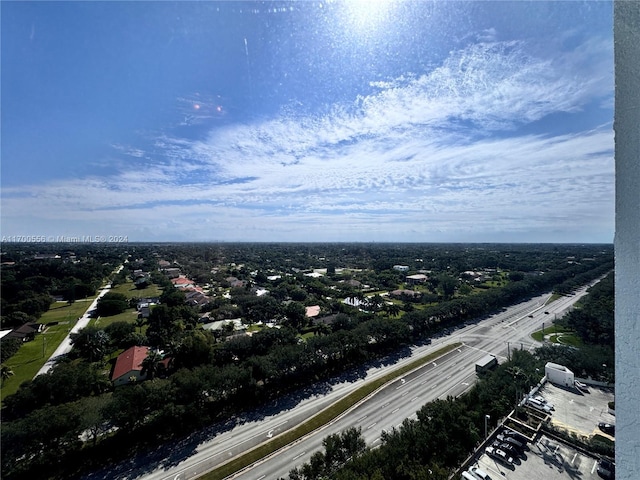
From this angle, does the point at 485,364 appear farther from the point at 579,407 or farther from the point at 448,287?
the point at 448,287

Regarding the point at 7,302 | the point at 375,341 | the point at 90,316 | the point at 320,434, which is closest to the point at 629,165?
the point at 320,434

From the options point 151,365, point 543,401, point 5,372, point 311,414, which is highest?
point 5,372

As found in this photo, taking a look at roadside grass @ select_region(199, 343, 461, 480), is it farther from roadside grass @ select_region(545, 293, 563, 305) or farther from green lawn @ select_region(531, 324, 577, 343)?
roadside grass @ select_region(545, 293, 563, 305)

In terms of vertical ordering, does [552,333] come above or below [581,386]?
below

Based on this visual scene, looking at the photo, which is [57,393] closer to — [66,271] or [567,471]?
[567,471]

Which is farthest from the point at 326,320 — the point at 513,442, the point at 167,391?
the point at 513,442

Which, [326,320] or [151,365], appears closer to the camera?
[151,365]

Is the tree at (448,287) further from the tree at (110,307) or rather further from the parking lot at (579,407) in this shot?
the tree at (110,307)
